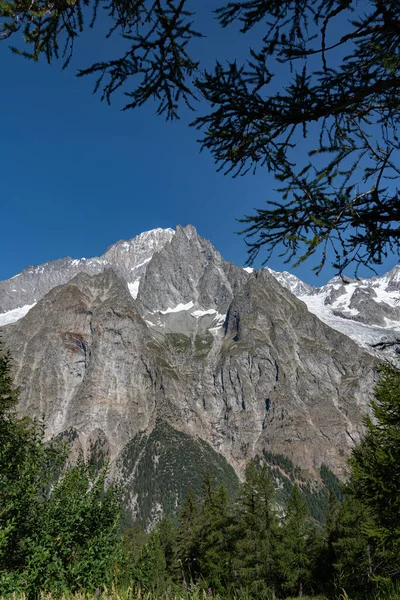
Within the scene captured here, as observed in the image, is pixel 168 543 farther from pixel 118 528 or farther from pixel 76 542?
pixel 76 542

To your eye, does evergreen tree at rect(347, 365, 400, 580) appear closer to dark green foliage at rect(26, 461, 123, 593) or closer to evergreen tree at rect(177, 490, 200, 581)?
dark green foliage at rect(26, 461, 123, 593)

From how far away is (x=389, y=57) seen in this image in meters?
4.46

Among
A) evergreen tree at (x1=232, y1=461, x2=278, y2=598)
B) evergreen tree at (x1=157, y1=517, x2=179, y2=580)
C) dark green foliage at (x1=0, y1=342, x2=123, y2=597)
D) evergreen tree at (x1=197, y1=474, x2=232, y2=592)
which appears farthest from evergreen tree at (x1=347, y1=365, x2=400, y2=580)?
evergreen tree at (x1=157, y1=517, x2=179, y2=580)

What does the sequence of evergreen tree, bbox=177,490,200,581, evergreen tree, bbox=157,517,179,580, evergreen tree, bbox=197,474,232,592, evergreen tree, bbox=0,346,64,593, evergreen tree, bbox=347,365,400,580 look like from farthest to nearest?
evergreen tree, bbox=157,517,179,580 < evergreen tree, bbox=177,490,200,581 < evergreen tree, bbox=197,474,232,592 < evergreen tree, bbox=347,365,400,580 < evergreen tree, bbox=0,346,64,593

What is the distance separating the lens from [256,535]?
24938 mm

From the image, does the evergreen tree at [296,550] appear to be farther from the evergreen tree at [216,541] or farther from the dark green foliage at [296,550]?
the evergreen tree at [216,541]

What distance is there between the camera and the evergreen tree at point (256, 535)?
23.6m

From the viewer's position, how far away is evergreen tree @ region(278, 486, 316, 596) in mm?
25895

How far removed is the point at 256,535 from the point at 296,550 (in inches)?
269

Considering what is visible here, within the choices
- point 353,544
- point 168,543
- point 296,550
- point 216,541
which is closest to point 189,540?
point 216,541

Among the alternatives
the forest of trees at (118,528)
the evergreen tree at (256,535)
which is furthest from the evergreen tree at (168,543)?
the forest of trees at (118,528)

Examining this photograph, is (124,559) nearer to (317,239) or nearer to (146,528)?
(317,239)

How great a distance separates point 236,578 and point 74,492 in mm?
22400

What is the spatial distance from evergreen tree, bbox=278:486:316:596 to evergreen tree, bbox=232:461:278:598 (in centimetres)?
109
